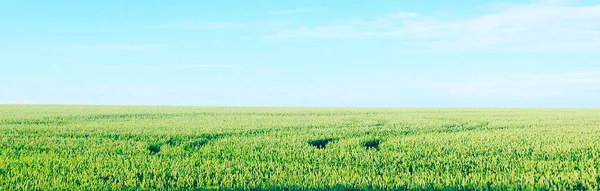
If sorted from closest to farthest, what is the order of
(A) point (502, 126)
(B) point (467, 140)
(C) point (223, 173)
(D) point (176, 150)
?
(C) point (223, 173)
(D) point (176, 150)
(B) point (467, 140)
(A) point (502, 126)

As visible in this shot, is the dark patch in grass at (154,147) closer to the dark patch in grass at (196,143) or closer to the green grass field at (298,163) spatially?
the green grass field at (298,163)

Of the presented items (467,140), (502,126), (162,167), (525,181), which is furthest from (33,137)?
(502,126)

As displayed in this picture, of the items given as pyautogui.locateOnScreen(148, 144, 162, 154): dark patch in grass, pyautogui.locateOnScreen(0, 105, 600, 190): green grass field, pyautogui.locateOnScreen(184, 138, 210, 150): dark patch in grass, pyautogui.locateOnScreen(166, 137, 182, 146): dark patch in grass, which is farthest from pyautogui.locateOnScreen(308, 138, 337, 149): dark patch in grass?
pyautogui.locateOnScreen(148, 144, 162, 154): dark patch in grass

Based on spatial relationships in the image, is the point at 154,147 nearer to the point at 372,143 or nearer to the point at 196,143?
the point at 196,143

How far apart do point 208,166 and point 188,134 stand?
6027mm

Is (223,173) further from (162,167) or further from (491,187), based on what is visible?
(491,187)

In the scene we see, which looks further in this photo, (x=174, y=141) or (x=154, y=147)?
(x=174, y=141)

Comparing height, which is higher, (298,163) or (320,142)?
(320,142)

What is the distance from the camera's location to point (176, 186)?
25.5 feet

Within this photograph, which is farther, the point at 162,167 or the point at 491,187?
the point at 162,167

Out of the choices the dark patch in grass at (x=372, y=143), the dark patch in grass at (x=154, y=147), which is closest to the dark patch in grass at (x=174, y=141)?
the dark patch in grass at (x=154, y=147)

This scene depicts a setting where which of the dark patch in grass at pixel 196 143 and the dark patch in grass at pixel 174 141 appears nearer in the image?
the dark patch in grass at pixel 196 143

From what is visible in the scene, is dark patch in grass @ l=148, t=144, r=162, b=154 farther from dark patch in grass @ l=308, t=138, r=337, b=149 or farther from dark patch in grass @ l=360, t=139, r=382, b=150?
dark patch in grass @ l=360, t=139, r=382, b=150

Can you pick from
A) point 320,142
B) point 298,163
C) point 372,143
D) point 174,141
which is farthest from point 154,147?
point 372,143
